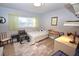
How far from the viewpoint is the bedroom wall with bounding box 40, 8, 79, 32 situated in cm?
81

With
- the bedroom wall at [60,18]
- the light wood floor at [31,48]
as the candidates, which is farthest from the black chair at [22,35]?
the bedroom wall at [60,18]

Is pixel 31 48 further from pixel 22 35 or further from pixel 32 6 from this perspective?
pixel 32 6

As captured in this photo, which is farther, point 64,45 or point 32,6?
point 64,45

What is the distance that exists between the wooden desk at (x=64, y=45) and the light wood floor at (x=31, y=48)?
0.07 m

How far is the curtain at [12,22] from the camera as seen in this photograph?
2.68 ft

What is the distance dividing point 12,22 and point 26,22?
6.3 inches

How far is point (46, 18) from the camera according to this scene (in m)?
0.92

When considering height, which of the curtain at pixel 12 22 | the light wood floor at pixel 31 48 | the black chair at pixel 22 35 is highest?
the curtain at pixel 12 22

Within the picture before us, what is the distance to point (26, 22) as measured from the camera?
879 mm

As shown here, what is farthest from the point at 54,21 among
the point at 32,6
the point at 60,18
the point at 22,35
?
the point at 22,35

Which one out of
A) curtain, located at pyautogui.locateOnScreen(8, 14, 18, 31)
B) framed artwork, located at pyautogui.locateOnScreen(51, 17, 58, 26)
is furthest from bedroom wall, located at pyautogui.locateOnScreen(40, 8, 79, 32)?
curtain, located at pyautogui.locateOnScreen(8, 14, 18, 31)

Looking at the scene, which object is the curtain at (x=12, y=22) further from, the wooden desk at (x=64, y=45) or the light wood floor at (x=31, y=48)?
the wooden desk at (x=64, y=45)

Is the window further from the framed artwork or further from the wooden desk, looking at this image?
the wooden desk

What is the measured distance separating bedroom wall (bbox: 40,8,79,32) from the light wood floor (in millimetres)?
186
